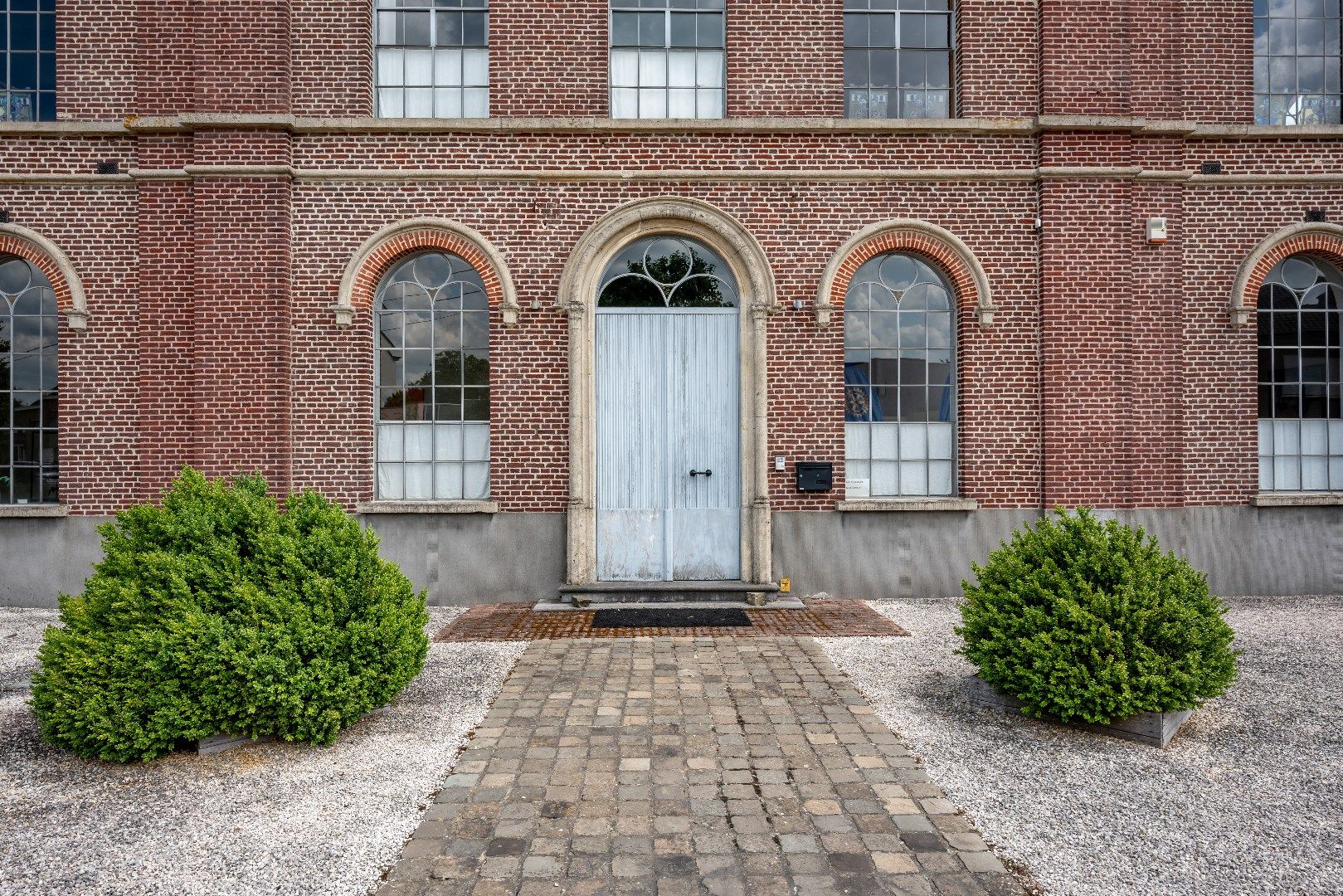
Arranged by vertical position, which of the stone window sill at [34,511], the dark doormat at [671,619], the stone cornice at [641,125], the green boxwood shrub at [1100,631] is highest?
the stone cornice at [641,125]

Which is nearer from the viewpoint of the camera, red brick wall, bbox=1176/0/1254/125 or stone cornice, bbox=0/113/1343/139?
stone cornice, bbox=0/113/1343/139

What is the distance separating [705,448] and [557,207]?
3.22 m

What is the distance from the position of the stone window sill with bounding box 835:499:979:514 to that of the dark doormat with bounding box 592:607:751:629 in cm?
175

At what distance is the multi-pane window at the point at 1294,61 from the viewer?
931cm

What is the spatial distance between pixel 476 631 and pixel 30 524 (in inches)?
218

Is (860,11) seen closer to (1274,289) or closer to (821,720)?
(1274,289)

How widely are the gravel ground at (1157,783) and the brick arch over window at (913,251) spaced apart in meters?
4.29

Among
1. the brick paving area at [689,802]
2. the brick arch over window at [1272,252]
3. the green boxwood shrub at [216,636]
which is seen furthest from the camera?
the brick arch over window at [1272,252]

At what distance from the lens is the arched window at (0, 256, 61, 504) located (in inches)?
349

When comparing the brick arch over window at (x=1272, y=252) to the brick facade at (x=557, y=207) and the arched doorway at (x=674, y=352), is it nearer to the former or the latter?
the brick facade at (x=557, y=207)

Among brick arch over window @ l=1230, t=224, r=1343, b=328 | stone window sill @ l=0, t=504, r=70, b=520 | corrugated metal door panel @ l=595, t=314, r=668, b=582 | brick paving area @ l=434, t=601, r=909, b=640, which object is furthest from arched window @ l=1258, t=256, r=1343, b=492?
stone window sill @ l=0, t=504, r=70, b=520

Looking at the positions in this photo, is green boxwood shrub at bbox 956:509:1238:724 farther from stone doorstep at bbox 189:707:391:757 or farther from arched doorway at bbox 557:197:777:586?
stone doorstep at bbox 189:707:391:757

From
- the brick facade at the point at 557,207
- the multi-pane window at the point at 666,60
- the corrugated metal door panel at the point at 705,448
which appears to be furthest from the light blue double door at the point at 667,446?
the multi-pane window at the point at 666,60

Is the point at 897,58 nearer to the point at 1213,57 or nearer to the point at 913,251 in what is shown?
the point at 913,251
